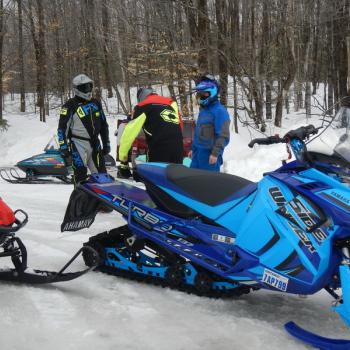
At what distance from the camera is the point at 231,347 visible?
8.21 feet

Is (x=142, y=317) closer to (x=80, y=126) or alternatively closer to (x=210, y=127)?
(x=210, y=127)

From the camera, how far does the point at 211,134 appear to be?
5.04 meters

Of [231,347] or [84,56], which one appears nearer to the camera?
[231,347]

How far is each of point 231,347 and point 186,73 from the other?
14769mm

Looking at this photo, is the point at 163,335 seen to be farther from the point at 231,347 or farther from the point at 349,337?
the point at 349,337

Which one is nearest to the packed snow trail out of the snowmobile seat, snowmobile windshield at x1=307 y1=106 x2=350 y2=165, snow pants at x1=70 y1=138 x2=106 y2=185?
the snowmobile seat

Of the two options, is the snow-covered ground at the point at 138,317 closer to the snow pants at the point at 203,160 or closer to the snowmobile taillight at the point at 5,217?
the snowmobile taillight at the point at 5,217

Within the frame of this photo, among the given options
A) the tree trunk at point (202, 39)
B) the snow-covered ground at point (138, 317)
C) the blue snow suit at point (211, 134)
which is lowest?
the snow-covered ground at point (138, 317)

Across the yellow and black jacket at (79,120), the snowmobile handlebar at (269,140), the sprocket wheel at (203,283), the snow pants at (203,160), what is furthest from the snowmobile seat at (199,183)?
the yellow and black jacket at (79,120)

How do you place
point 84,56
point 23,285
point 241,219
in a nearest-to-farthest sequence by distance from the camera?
point 241,219, point 23,285, point 84,56

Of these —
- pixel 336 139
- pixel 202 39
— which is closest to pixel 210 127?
pixel 336 139

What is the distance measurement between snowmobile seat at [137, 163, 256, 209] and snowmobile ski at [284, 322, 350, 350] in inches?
32.3

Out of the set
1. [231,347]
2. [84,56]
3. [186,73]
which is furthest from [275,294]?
[84,56]

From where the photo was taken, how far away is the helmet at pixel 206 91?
479 centimetres
